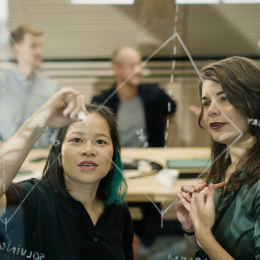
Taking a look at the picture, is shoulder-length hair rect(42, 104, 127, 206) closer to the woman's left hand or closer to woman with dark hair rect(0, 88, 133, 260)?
woman with dark hair rect(0, 88, 133, 260)

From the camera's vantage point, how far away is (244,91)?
0.71m

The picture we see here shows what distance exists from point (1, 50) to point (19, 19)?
0.09 metres

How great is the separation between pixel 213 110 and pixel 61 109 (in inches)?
14.2

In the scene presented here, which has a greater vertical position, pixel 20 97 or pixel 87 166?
pixel 20 97

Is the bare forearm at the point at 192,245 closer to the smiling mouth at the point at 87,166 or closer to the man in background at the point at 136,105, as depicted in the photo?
the man in background at the point at 136,105

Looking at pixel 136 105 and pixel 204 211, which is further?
pixel 136 105

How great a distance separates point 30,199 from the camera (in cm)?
79

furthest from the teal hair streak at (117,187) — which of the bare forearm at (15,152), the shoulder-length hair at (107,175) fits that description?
the bare forearm at (15,152)

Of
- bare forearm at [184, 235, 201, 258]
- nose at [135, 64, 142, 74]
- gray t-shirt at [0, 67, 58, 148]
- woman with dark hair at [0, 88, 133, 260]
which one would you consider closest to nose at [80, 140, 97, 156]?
woman with dark hair at [0, 88, 133, 260]

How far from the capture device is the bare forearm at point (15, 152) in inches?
31.0

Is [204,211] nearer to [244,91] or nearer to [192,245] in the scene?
[192,245]

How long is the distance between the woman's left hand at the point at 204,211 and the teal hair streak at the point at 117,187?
199 millimetres

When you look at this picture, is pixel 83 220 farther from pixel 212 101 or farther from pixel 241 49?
pixel 241 49

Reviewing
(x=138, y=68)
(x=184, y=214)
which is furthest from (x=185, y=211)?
(x=138, y=68)
